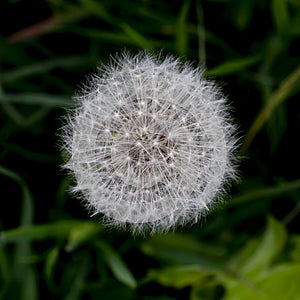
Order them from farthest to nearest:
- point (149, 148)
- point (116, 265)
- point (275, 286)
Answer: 1. point (116, 265)
2. point (275, 286)
3. point (149, 148)

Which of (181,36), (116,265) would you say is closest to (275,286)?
(116,265)

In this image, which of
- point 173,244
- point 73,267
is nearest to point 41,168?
point 73,267

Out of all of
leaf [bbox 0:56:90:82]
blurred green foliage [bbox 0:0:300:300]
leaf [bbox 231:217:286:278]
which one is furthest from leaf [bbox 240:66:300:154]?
leaf [bbox 0:56:90:82]

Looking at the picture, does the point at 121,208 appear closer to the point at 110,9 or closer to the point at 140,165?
the point at 140,165

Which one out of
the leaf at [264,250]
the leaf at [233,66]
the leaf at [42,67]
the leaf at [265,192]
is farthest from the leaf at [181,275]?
the leaf at [42,67]

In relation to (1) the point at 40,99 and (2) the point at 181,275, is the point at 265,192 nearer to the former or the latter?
(2) the point at 181,275

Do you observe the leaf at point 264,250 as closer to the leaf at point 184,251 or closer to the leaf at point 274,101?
the leaf at point 184,251

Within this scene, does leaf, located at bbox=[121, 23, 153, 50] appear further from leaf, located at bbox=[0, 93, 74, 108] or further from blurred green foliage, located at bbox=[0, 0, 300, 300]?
leaf, located at bbox=[0, 93, 74, 108]
